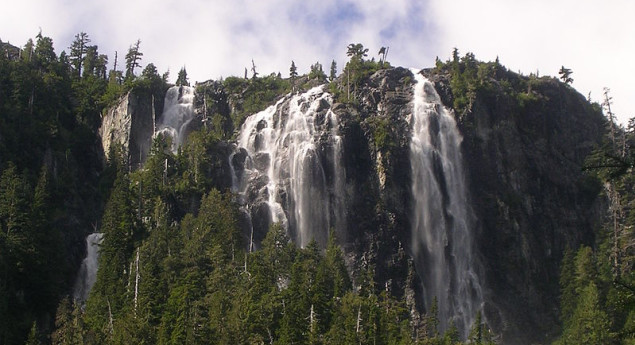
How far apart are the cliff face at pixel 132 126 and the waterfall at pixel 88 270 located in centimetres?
1221

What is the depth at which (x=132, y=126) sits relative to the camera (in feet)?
281

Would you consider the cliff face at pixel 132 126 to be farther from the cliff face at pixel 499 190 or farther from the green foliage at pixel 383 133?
the green foliage at pixel 383 133

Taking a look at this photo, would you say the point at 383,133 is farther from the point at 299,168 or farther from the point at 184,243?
the point at 184,243

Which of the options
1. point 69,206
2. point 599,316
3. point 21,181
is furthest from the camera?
point 69,206

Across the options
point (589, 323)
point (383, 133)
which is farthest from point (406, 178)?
point (589, 323)

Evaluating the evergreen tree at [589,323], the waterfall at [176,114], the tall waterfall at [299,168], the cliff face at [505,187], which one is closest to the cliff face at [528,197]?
the cliff face at [505,187]

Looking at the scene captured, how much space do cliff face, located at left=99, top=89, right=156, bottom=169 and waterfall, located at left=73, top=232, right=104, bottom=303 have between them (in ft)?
40.1

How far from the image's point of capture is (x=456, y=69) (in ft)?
286

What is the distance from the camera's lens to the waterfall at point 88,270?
2753 inches

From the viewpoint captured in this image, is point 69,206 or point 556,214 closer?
point 69,206

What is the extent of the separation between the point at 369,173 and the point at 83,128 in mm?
31388

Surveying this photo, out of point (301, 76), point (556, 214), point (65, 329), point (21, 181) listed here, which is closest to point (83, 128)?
point (21, 181)

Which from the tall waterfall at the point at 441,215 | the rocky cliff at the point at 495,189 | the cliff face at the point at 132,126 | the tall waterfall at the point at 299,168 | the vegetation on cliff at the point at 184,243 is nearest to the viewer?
the vegetation on cliff at the point at 184,243

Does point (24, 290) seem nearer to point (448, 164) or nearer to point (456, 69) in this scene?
point (448, 164)
